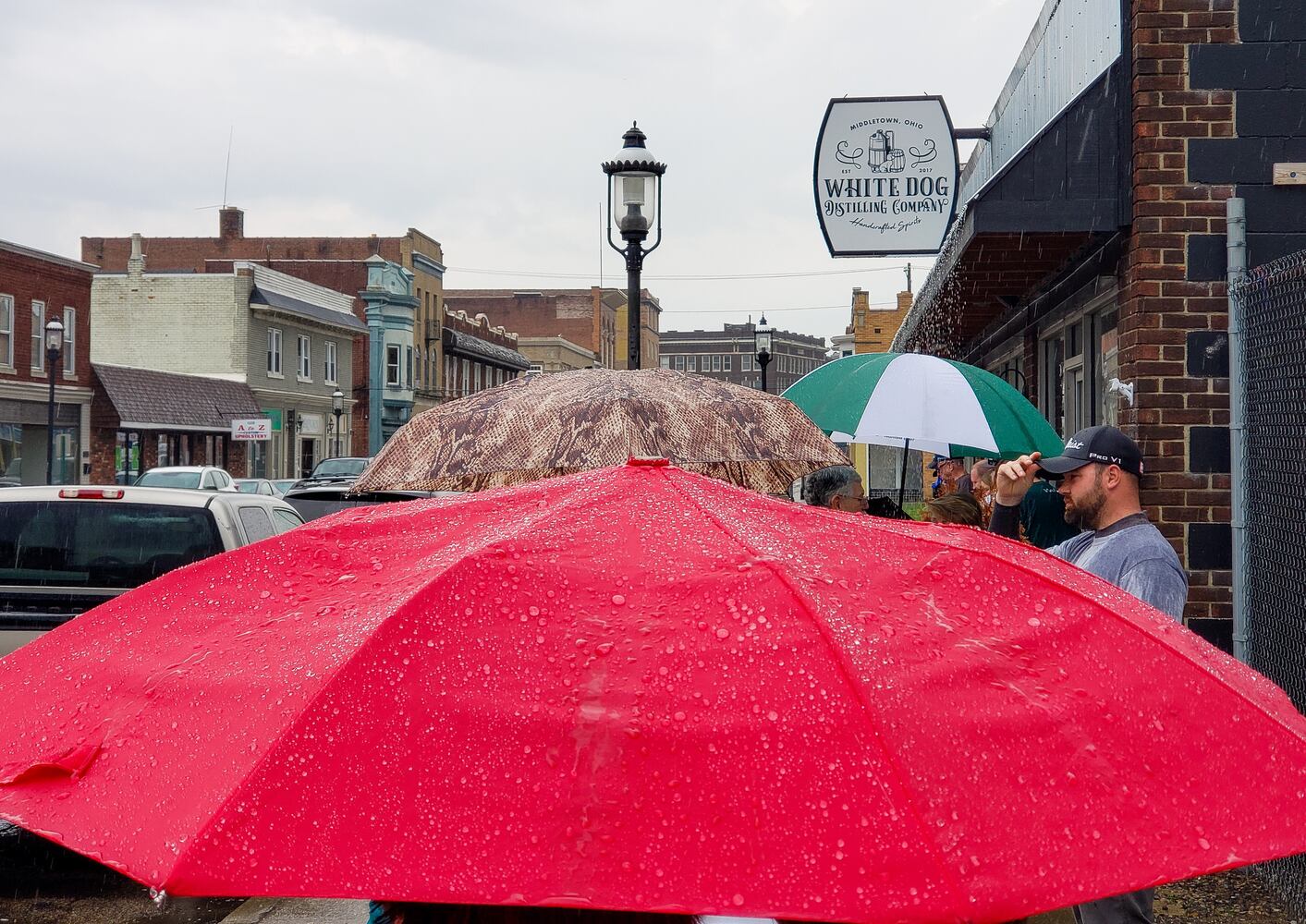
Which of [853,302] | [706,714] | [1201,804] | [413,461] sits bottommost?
[1201,804]

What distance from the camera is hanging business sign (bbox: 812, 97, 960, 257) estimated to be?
1006cm

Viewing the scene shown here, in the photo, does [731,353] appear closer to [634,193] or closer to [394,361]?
[394,361]

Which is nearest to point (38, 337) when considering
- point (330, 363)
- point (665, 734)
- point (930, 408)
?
point (330, 363)

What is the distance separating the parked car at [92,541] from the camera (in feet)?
25.4

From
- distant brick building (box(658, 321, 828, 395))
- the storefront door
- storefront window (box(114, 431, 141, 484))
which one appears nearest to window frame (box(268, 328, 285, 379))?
the storefront door

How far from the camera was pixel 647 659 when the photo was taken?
1.84m

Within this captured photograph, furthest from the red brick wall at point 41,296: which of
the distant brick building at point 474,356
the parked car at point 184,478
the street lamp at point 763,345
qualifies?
the distant brick building at point 474,356

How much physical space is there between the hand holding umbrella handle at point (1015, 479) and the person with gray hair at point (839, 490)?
2.31 m

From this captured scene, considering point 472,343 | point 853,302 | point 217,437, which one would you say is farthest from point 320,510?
point 472,343

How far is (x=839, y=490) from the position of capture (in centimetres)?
716

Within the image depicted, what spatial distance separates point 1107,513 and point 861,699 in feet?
9.57

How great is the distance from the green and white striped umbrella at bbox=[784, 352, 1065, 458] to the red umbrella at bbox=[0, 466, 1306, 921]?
5198 millimetres

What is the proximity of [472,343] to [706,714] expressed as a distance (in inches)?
2874

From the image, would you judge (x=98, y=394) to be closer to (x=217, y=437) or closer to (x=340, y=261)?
(x=217, y=437)
